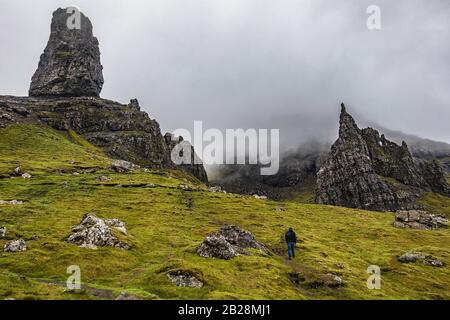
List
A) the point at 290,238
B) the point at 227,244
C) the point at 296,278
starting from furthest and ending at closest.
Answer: the point at 290,238 → the point at 227,244 → the point at 296,278

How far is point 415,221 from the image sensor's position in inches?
5246

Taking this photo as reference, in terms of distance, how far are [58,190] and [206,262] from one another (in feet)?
266

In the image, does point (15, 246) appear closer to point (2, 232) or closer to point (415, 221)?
point (2, 232)

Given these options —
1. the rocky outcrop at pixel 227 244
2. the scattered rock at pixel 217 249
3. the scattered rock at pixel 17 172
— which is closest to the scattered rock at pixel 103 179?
the scattered rock at pixel 17 172

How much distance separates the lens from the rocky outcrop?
61.2 m

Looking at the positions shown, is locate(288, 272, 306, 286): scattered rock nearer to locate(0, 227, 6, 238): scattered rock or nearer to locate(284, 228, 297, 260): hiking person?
locate(284, 228, 297, 260): hiking person

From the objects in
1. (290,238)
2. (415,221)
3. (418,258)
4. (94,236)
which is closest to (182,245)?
(94,236)

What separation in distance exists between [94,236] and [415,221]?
4283 inches

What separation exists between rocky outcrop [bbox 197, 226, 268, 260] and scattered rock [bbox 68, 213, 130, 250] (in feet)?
43.5

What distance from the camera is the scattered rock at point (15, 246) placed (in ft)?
189

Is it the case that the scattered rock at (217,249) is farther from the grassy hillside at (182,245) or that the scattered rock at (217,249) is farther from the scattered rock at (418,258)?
the scattered rock at (418,258)

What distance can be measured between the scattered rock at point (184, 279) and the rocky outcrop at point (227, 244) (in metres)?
12.5
